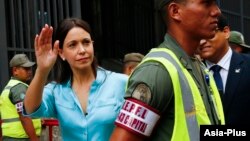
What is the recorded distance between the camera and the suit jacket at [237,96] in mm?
4207

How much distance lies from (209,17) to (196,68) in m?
0.25

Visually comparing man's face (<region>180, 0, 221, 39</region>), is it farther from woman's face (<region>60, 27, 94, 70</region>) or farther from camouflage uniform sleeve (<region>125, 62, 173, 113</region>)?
woman's face (<region>60, 27, 94, 70</region>)

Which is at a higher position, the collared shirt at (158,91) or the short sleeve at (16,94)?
the collared shirt at (158,91)

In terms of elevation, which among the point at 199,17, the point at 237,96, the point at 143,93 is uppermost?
the point at 199,17

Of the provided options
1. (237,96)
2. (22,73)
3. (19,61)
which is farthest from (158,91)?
(22,73)

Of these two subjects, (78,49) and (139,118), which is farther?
(78,49)

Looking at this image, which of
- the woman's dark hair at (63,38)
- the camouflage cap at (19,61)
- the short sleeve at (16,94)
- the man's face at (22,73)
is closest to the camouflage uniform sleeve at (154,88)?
the woman's dark hair at (63,38)

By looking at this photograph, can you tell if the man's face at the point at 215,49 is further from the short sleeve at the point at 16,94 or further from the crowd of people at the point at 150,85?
the short sleeve at the point at 16,94

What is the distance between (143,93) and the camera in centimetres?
221

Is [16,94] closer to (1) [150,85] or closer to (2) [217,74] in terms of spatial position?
(2) [217,74]

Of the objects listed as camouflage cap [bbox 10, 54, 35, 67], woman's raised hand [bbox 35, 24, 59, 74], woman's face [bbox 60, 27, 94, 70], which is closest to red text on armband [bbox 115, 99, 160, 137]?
woman's raised hand [bbox 35, 24, 59, 74]

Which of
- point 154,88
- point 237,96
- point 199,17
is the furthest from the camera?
point 237,96

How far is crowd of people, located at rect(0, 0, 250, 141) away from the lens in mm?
2240

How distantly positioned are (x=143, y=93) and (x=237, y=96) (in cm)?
218
